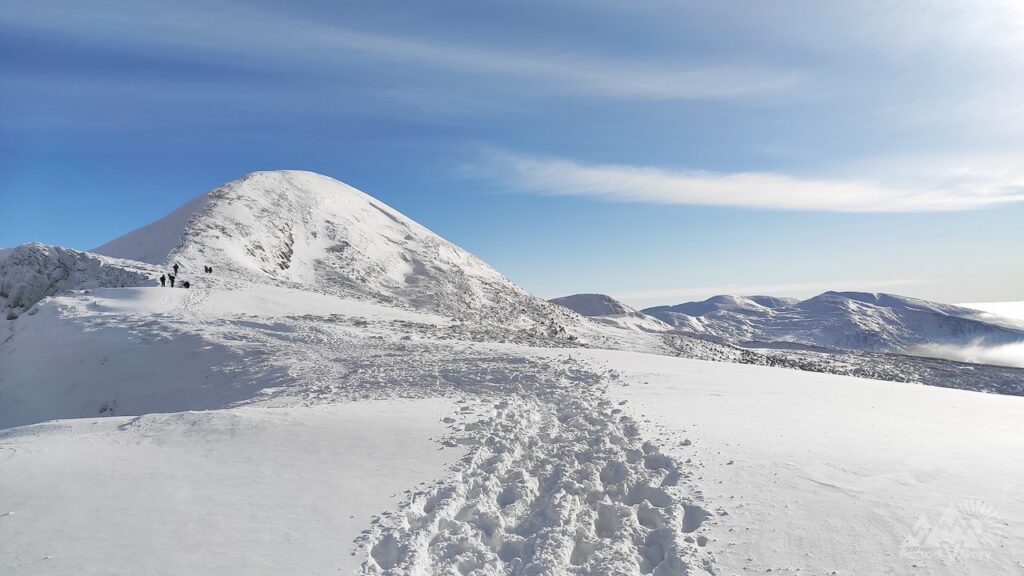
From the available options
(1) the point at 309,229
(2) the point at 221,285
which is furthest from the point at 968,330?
(2) the point at 221,285

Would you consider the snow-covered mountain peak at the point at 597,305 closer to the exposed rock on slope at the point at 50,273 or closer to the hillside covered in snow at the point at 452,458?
the exposed rock on slope at the point at 50,273

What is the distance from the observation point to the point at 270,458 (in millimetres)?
9609

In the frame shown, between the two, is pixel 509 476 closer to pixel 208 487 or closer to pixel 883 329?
pixel 208 487

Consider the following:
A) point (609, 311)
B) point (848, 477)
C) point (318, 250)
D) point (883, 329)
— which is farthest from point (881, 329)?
point (848, 477)

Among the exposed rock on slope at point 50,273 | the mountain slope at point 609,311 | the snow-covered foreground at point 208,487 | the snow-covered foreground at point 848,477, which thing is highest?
the mountain slope at point 609,311

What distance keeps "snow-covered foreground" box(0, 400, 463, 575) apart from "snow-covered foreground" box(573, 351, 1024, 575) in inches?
190

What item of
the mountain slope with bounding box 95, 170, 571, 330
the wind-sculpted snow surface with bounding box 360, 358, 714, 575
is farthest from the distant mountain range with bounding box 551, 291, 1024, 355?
the wind-sculpted snow surface with bounding box 360, 358, 714, 575

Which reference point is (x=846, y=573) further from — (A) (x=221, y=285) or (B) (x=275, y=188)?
(B) (x=275, y=188)

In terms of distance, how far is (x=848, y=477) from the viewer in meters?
8.58

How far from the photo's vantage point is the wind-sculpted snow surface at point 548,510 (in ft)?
22.2

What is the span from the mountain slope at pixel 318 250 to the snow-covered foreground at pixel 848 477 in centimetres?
3020

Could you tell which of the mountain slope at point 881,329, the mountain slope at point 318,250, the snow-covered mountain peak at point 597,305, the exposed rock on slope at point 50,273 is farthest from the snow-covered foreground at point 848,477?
the mountain slope at point 881,329

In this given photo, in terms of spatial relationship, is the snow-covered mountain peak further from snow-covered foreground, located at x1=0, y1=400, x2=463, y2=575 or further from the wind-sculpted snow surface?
snow-covered foreground, located at x1=0, y1=400, x2=463, y2=575

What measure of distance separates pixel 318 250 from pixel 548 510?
4909 centimetres
